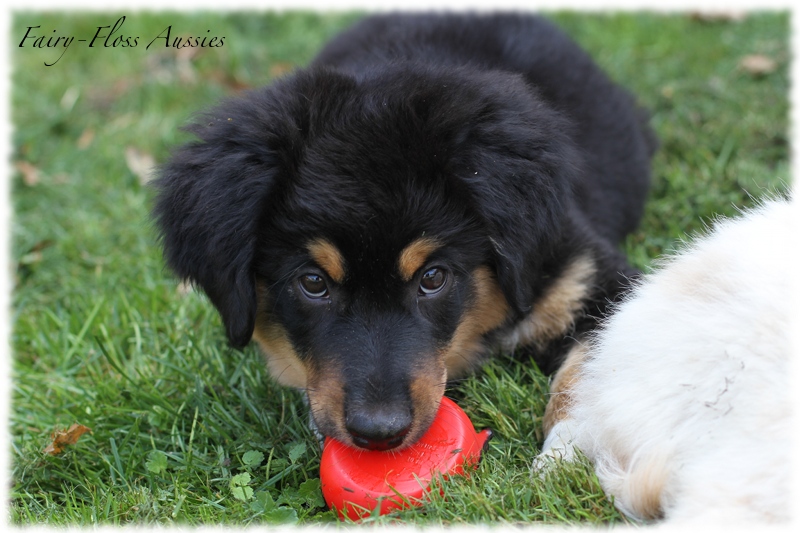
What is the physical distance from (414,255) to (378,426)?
→ 64 cm

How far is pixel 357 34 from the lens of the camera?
16.4 feet

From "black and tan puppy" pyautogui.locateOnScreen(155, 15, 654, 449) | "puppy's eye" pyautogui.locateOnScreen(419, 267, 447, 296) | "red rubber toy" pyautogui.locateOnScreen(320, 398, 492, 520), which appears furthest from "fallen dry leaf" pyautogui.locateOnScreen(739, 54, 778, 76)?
"red rubber toy" pyautogui.locateOnScreen(320, 398, 492, 520)

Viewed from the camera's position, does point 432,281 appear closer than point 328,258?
No

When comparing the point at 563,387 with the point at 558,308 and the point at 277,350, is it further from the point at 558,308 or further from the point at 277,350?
the point at 277,350

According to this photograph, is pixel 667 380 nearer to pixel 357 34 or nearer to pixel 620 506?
pixel 620 506

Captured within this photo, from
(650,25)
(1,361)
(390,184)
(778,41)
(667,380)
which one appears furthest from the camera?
(650,25)

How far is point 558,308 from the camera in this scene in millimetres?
3521

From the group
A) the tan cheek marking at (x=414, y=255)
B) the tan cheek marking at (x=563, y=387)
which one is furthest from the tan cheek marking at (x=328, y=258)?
the tan cheek marking at (x=563, y=387)

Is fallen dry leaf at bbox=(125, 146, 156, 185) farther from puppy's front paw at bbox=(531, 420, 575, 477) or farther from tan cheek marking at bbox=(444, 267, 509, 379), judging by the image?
puppy's front paw at bbox=(531, 420, 575, 477)

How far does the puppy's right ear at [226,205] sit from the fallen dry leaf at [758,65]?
411 centimetres

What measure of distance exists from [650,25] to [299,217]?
4771 mm

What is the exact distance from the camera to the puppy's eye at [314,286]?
3.05m

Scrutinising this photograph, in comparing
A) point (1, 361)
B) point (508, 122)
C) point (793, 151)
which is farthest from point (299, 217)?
point (793, 151)

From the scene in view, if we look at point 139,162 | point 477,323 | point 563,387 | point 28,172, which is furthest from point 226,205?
point 28,172
